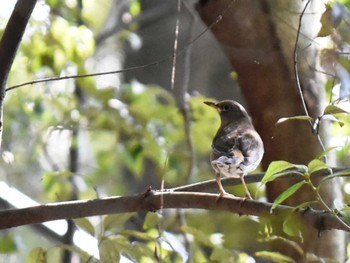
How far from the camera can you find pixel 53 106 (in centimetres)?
120

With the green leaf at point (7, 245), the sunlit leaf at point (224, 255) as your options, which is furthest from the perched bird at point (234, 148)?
the green leaf at point (7, 245)

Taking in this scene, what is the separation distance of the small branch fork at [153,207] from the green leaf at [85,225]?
75 millimetres

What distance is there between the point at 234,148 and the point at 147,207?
108 mm

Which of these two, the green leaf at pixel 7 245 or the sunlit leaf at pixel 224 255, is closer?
the sunlit leaf at pixel 224 255

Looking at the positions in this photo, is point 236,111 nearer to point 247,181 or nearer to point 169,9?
point 247,181

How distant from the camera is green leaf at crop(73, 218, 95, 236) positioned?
757mm

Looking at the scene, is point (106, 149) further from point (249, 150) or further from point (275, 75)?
point (249, 150)

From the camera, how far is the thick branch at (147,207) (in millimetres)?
608

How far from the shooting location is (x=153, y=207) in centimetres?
66

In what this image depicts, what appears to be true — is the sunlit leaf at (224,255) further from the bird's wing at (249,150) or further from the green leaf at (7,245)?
the green leaf at (7,245)

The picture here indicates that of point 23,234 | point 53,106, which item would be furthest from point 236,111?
point 53,106

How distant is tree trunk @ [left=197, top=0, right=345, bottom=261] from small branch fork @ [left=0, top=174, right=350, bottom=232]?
13 cm

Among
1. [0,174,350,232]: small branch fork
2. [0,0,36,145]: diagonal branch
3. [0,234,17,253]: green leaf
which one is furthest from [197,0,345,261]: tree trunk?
[0,234,17,253]: green leaf

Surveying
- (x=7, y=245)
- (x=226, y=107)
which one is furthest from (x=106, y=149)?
(x=226, y=107)
